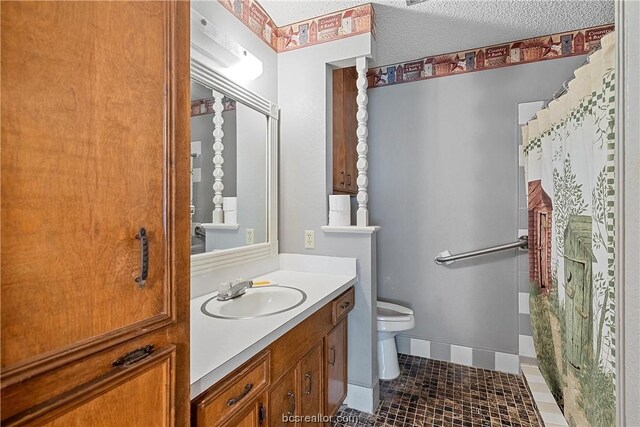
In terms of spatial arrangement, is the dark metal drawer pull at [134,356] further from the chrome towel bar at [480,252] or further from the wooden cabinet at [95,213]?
the chrome towel bar at [480,252]

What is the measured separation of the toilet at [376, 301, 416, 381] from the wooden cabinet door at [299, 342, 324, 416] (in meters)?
0.76

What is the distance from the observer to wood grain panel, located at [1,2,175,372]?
432 millimetres

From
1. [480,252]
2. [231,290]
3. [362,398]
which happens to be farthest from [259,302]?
[480,252]

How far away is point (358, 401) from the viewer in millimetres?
1913

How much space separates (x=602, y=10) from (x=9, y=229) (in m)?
2.89

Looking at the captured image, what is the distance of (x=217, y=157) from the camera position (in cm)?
162

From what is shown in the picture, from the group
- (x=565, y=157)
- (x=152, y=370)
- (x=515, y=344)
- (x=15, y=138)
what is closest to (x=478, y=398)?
(x=515, y=344)

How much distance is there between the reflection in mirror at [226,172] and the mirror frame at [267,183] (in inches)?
1.1

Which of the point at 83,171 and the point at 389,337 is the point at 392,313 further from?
the point at 83,171

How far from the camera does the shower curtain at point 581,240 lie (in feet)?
3.20

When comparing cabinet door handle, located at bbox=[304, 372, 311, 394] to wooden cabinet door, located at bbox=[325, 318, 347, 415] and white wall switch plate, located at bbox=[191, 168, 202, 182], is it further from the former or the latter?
white wall switch plate, located at bbox=[191, 168, 202, 182]

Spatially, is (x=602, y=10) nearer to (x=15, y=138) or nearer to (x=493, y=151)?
(x=493, y=151)

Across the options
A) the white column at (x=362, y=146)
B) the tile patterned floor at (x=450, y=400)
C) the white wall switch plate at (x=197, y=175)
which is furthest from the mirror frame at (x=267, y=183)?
the tile patterned floor at (x=450, y=400)

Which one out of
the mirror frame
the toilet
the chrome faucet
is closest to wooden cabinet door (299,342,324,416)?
the chrome faucet
